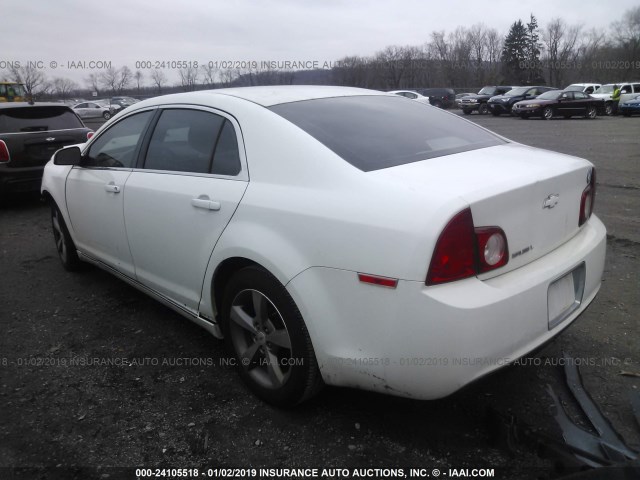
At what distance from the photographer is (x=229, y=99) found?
2865 mm

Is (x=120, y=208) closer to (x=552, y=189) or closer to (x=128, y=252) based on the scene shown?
(x=128, y=252)

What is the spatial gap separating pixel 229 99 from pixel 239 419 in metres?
1.72

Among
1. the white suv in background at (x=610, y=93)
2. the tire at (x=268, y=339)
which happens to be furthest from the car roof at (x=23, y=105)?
the white suv in background at (x=610, y=93)

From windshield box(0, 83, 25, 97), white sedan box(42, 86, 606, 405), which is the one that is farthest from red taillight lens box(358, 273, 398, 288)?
windshield box(0, 83, 25, 97)

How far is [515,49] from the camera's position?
6994 centimetres

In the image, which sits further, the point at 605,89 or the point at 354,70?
the point at 354,70

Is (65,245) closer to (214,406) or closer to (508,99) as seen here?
(214,406)

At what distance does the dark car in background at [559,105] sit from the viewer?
25344mm

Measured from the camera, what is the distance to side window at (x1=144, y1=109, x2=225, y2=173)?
289cm

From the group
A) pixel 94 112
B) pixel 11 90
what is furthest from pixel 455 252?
pixel 94 112

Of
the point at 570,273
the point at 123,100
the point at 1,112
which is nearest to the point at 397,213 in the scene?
the point at 570,273

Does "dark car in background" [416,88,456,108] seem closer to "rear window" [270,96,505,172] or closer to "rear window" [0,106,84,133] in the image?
"rear window" [0,106,84,133]

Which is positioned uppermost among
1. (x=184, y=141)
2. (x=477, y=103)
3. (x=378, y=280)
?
(x=477, y=103)

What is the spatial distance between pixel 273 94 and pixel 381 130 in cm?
70
